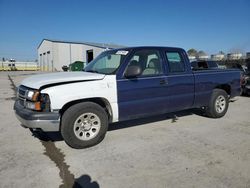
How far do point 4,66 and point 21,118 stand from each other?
63.6m

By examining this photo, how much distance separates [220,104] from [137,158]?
3621mm

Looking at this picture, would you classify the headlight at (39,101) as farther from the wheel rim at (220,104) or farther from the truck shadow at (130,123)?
the wheel rim at (220,104)

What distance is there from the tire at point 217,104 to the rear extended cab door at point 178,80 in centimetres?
82

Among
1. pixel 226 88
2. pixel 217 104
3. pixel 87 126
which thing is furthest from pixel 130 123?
pixel 226 88

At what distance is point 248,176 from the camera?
10.4 feet

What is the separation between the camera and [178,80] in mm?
5203

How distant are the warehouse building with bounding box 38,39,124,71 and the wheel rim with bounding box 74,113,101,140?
35644 mm

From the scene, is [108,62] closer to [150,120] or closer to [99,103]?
[99,103]

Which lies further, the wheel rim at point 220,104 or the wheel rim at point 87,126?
the wheel rim at point 220,104

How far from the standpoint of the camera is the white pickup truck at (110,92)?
387cm

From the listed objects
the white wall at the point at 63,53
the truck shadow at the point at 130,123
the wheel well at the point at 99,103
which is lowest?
the truck shadow at the point at 130,123

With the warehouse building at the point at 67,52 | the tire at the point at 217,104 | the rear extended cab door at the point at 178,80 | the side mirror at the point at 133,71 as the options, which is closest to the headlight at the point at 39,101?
the side mirror at the point at 133,71

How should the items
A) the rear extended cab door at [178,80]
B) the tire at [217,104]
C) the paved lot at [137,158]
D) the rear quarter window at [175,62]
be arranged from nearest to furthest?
the paved lot at [137,158] < the rear extended cab door at [178,80] < the rear quarter window at [175,62] < the tire at [217,104]

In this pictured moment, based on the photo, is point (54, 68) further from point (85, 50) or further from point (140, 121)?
point (140, 121)
